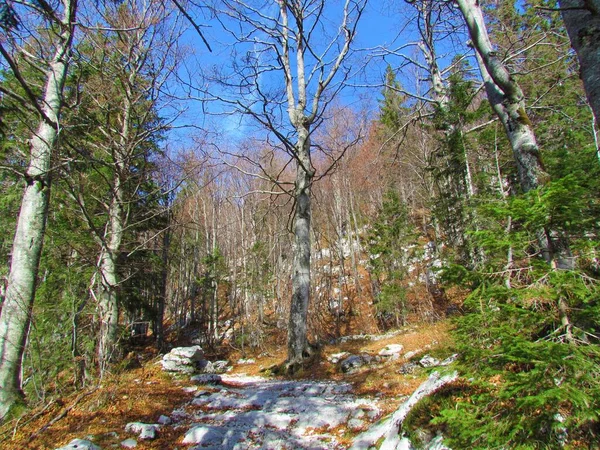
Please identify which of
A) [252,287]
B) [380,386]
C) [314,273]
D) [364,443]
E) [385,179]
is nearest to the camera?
[364,443]

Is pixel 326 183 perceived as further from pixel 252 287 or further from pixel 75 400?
pixel 75 400

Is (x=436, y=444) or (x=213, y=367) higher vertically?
(x=436, y=444)

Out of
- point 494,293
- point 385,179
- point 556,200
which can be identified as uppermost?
point 385,179

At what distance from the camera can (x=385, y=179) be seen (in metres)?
23.6

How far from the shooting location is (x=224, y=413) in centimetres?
460

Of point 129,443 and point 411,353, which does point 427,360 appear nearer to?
point 411,353

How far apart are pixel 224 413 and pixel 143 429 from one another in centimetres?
116

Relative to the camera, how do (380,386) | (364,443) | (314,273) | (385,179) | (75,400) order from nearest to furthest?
(364,443) < (75,400) < (380,386) < (314,273) < (385,179)

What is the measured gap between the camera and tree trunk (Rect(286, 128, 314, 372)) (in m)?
7.35

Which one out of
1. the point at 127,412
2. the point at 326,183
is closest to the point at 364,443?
the point at 127,412

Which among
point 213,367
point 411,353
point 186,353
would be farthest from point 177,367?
point 411,353

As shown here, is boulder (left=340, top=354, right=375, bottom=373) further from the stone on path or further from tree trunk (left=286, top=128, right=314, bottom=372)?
the stone on path

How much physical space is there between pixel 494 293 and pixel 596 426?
0.78 meters

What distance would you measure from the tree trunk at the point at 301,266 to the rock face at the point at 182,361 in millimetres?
3090
